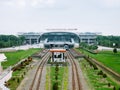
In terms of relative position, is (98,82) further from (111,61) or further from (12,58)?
(12,58)

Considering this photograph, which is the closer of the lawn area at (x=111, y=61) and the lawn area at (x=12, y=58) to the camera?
the lawn area at (x=111, y=61)

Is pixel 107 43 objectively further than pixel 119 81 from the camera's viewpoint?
Yes

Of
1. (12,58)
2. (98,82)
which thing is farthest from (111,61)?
(98,82)

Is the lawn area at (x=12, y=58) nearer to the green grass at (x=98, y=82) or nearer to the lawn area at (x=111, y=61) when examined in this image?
the lawn area at (x=111, y=61)

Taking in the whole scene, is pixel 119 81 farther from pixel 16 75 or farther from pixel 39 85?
pixel 16 75

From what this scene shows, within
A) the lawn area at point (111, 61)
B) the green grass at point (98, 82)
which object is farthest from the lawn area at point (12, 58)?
the green grass at point (98, 82)

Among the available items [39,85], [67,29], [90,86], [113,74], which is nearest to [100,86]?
[90,86]

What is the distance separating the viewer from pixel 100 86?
120ft

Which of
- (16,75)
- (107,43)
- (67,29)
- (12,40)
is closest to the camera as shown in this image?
(16,75)

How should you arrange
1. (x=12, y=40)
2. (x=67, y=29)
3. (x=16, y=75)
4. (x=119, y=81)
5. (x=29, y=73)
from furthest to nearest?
(x=67, y=29) → (x=12, y=40) → (x=29, y=73) → (x=16, y=75) → (x=119, y=81)

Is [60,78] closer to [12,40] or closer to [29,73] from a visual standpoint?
[29,73]

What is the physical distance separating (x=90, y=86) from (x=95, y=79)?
516cm

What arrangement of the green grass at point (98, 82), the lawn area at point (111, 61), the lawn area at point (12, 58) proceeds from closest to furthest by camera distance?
the green grass at point (98, 82)
the lawn area at point (111, 61)
the lawn area at point (12, 58)

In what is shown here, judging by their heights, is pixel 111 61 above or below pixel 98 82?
above
